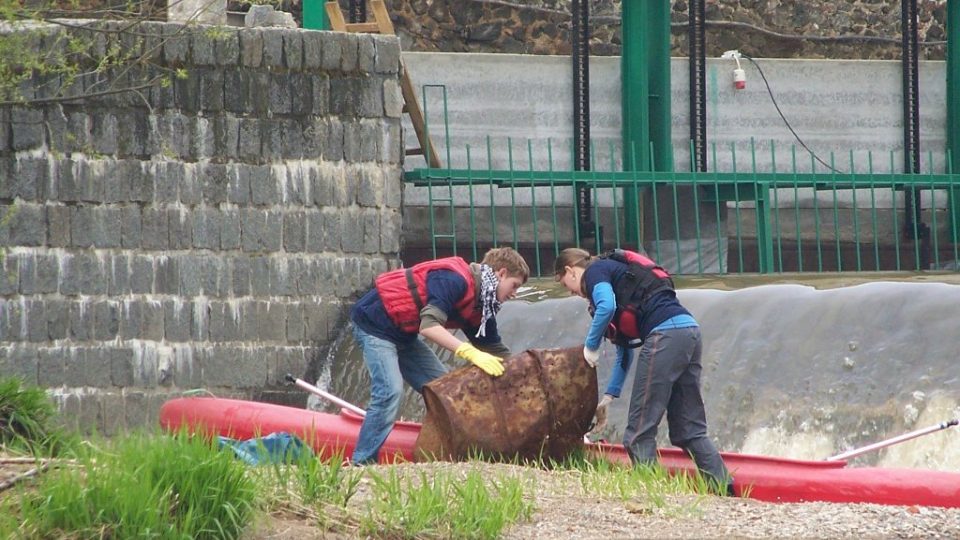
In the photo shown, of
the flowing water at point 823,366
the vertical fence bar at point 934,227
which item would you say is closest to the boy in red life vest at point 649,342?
the flowing water at point 823,366

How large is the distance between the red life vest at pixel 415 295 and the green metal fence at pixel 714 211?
4687 millimetres

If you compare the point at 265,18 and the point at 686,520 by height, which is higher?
the point at 265,18

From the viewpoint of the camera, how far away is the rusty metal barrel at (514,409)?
7832 millimetres

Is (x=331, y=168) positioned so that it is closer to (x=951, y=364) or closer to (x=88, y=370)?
(x=88, y=370)

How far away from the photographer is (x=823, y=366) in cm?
975

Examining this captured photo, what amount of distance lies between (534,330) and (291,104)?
8.53 feet

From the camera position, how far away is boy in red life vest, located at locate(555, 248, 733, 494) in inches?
302

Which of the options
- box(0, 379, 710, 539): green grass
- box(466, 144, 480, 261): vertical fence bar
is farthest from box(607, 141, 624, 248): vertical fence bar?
box(0, 379, 710, 539): green grass

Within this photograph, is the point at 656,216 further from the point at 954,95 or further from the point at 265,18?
the point at 265,18

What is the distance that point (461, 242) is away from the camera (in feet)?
48.4

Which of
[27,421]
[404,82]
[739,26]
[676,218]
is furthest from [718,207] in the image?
[27,421]

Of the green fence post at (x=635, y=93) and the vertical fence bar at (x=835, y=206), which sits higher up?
the green fence post at (x=635, y=93)

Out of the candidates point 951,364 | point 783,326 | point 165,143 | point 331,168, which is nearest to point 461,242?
point 331,168

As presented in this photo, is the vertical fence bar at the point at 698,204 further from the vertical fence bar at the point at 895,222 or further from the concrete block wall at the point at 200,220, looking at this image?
the concrete block wall at the point at 200,220
